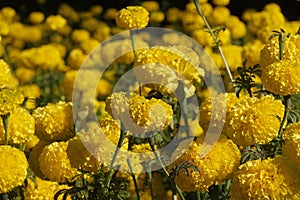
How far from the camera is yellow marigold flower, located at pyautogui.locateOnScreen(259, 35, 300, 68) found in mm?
1865

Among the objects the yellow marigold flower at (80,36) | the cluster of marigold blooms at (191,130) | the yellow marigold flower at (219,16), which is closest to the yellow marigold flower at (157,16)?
the yellow marigold flower at (80,36)

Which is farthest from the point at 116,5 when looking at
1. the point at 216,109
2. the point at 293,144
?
the point at 293,144

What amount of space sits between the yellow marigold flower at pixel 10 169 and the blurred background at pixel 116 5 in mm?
4177

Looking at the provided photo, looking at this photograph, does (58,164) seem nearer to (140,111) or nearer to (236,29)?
(140,111)

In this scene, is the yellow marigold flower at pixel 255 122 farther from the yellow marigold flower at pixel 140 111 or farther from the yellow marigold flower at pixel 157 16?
the yellow marigold flower at pixel 157 16

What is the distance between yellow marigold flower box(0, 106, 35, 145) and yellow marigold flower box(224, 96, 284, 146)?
612mm

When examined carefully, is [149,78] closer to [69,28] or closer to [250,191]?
[250,191]

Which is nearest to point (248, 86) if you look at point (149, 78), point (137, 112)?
point (149, 78)

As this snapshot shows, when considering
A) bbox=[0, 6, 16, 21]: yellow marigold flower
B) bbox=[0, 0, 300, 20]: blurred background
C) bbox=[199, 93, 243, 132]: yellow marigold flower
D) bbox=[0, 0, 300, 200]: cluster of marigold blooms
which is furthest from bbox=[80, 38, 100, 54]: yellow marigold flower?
bbox=[199, 93, 243, 132]: yellow marigold flower

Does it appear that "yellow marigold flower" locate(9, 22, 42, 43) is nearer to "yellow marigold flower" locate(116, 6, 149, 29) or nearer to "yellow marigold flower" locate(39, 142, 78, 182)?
"yellow marigold flower" locate(116, 6, 149, 29)

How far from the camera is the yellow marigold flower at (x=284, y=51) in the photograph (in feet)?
6.12

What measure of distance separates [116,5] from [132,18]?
4.99 meters

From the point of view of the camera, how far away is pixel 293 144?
156cm

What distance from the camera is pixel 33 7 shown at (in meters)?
7.55
